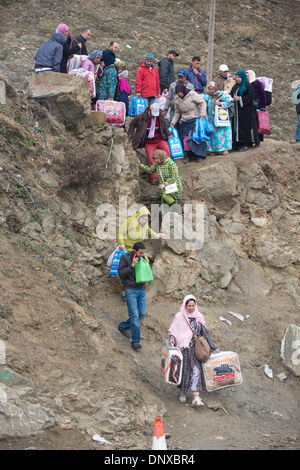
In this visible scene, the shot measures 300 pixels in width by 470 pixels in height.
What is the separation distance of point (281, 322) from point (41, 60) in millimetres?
6731

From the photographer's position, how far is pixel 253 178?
11969 mm

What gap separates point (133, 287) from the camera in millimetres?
7863

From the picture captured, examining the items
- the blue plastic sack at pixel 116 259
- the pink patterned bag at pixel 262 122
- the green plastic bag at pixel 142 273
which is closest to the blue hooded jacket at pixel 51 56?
the blue plastic sack at pixel 116 259

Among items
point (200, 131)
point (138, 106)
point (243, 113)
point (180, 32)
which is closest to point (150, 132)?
A: point (138, 106)

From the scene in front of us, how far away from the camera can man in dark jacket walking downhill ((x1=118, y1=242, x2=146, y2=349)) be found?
781 cm

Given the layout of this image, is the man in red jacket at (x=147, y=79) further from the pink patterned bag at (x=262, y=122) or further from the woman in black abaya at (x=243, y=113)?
the pink patterned bag at (x=262, y=122)

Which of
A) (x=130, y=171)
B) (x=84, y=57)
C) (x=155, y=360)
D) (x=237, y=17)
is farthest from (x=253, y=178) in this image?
(x=237, y=17)

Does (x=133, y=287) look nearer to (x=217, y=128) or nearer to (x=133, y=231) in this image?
(x=133, y=231)

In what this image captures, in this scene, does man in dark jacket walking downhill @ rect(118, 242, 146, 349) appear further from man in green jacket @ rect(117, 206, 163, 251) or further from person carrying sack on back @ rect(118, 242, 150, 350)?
man in green jacket @ rect(117, 206, 163, 251)

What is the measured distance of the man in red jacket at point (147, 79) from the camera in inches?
453

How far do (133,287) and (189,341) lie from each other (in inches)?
45.4

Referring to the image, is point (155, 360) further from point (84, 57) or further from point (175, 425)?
point (84, 57)

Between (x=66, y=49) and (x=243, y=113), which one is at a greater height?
(x=66, y=49)

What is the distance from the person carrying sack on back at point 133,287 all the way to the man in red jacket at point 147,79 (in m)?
4.99
